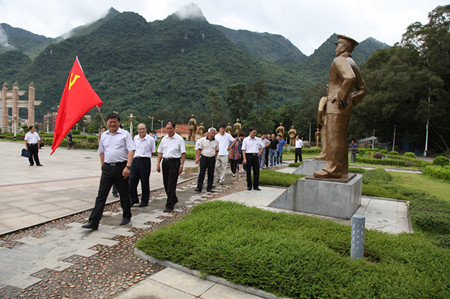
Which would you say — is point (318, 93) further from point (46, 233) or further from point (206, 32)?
point (206, 32)

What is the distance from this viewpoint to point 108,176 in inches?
169

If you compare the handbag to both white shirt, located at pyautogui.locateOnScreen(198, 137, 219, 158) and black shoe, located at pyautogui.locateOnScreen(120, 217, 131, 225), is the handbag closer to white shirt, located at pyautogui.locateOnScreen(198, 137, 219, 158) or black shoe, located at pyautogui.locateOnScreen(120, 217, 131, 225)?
white shirt, located at pyautogui.locateOnScreen(198, 137, 219, 158)

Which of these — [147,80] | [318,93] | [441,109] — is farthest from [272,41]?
[441,109]

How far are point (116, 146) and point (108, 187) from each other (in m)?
0.63

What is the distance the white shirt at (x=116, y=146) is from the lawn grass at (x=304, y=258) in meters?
1.46

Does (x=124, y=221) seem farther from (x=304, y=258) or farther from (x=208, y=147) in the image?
(x=208, y=147)

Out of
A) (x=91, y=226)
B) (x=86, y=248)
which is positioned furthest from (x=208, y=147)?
(x=86, y=248)

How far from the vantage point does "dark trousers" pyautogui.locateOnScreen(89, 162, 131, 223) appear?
4.18 meters

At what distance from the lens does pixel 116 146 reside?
440 centimetres

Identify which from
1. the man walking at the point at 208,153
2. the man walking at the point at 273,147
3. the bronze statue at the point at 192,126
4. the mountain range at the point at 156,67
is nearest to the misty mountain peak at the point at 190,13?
the mountain range at the point at 156,67

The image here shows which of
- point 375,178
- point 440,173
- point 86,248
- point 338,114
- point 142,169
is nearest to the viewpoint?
point 86,248

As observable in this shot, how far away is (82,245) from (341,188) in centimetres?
409

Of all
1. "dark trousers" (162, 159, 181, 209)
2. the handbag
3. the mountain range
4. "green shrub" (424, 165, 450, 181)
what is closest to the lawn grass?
"dark trousers" (162, 159, 181, 209)

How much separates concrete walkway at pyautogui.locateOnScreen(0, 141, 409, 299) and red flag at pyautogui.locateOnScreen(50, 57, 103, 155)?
1451 millimetres
